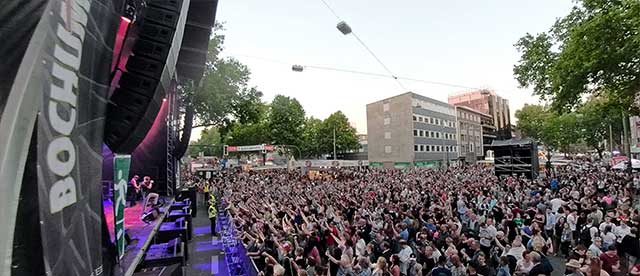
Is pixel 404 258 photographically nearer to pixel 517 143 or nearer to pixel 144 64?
pixel 144 64

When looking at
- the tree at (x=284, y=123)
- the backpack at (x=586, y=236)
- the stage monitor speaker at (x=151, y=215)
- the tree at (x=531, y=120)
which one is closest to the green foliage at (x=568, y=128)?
the tree at (x=531, y=120)

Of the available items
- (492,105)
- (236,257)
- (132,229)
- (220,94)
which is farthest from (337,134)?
(132,229)

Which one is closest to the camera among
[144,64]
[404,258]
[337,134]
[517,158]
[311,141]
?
[144,64]

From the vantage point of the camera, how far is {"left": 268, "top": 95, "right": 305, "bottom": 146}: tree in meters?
53.9

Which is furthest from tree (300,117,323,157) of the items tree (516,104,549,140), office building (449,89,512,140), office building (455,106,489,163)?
office building (449,89,512,140)

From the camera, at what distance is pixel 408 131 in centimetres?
5112

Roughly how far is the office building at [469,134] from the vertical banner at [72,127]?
6231 cm

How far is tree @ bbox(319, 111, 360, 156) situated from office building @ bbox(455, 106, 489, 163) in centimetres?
2014

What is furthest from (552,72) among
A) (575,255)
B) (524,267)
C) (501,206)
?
(524,267)

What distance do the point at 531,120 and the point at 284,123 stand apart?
139ft

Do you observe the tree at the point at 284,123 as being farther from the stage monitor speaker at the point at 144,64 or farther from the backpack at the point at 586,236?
the stage monitor speaker at the point at 144,64

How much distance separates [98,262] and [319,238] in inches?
234

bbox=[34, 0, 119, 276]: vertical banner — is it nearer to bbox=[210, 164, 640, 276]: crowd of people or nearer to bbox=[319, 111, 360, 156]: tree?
bbox=[210, 164, 640, 276]: crowd of people

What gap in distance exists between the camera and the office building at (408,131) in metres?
51.1
